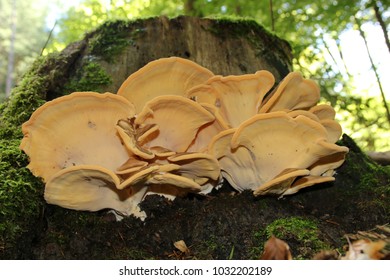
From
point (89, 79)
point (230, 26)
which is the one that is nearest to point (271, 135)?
point (89, 79)

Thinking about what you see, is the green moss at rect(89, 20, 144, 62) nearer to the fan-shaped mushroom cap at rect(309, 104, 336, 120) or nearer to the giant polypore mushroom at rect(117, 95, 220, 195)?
the giant polypore mushroom at rect(117, 95, 220, 195)

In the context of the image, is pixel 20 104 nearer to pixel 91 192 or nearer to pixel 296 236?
pixel 91 192

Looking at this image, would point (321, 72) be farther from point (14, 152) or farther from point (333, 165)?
point (14, 152)

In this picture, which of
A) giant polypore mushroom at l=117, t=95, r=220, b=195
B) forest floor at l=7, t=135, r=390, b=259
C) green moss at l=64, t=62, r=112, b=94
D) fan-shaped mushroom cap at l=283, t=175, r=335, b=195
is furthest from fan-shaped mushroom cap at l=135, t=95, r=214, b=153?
green moss at l=64, t=62, r=112, b=94

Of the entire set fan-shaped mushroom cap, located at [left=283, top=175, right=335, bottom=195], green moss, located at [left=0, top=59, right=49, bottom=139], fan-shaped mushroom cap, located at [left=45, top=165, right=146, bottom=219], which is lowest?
fan-shaped mushroom cap, located at [left=283, top=175, right=335, bottom=195]
